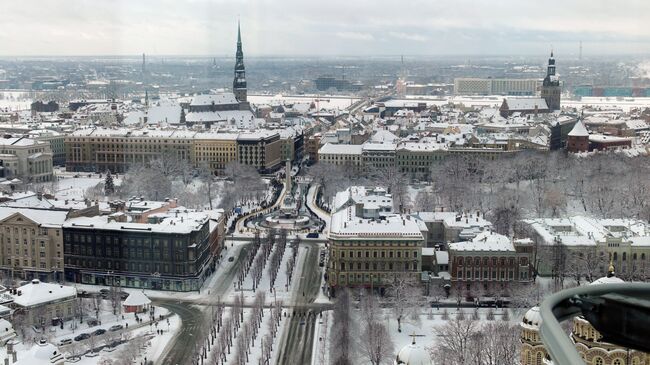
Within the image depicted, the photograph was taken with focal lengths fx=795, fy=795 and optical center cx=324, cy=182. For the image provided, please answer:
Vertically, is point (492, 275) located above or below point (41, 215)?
below

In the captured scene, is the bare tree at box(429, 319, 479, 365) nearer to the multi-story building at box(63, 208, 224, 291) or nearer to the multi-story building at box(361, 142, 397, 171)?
the multi-story building at box(63, 208, 224, 291)

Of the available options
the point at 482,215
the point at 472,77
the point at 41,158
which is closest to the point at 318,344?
the point at 482,215

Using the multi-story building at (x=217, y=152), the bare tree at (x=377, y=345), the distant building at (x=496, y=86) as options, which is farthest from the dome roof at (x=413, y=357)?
the distant building at (x=496, y=86)

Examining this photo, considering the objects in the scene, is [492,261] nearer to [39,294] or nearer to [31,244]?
[39,294]

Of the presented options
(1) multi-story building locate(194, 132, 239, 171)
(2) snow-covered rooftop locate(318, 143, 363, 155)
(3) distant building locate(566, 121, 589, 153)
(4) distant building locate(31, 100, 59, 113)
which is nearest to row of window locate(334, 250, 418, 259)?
(2) snow-covered rooftop locate(318, 143, 363, 155)

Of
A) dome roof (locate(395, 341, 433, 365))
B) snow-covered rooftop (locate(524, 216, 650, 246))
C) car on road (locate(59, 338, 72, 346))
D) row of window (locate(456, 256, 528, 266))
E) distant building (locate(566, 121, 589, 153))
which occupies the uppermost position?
distant building (locate(566, 121, 589, 153))

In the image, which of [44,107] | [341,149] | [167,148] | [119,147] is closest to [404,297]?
[341,149]

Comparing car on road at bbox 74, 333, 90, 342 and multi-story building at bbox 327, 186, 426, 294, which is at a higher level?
multi-story building at bbox 327, 186, 426, 294
